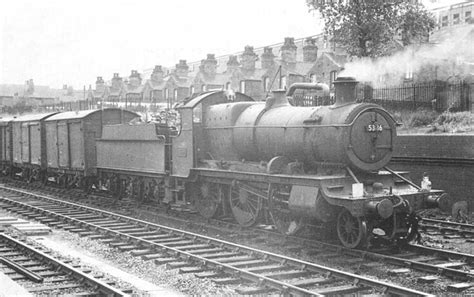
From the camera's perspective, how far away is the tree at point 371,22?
20391 millimetres

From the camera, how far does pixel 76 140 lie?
18719mm

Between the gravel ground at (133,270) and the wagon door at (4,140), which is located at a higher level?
the wagon door at (4,140)

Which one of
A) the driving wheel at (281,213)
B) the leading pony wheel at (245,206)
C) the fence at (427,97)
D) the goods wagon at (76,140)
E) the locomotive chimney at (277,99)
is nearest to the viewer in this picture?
the driving wheel at (281,213)

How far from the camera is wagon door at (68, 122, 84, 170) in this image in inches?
721

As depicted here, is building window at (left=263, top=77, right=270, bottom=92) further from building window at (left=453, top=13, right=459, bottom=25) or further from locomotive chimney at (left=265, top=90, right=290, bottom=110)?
locomotive chimney at (left=265, top=90, right=290, bottom=110)

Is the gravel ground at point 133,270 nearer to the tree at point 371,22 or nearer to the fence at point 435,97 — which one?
the fence at point 435,97

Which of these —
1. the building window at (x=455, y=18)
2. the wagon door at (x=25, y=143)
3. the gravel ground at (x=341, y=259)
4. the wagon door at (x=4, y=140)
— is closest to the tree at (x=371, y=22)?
the gravel ground at (x=341, y=259)

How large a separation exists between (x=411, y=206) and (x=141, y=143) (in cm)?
789

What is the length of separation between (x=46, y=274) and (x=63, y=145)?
12.1 meters

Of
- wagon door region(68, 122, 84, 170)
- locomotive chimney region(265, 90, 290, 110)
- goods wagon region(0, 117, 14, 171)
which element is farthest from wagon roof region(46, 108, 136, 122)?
locomotive chimney region(265, 90, 290, 110)

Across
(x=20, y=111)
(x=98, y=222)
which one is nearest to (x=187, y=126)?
(x=98, y=222)

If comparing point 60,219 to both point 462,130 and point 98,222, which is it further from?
point 462,130

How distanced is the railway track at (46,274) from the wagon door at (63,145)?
9.57m

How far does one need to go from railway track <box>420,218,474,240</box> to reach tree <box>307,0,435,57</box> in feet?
32.1
